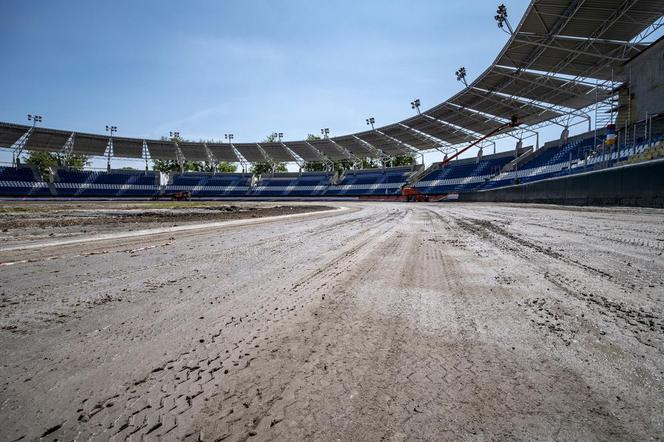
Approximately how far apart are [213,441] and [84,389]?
23.8 inches

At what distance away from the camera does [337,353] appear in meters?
1.40

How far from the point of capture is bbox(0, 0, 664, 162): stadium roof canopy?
1886cm

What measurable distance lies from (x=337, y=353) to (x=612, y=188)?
14.4m

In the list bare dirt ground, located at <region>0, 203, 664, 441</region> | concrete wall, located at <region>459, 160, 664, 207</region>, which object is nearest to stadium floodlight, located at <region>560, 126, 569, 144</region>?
concrete wall, located at <region>459, 160, 664, 207</region>

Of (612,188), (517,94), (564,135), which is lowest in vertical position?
(612,188)

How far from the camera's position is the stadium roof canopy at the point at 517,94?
1886 centimetres

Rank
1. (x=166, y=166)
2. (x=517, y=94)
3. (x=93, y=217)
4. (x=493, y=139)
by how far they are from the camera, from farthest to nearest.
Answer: (x=166, y=166)
(x=493, y=139)
(x=517, y=94)
(x=93, y=217)

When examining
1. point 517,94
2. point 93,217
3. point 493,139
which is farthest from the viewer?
point 493,139

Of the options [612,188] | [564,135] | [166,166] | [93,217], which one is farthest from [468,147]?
[166,166]

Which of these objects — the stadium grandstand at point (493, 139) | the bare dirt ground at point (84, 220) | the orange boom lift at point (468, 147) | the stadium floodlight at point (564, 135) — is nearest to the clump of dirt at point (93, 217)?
the bare dirt ground at point (84, 220)

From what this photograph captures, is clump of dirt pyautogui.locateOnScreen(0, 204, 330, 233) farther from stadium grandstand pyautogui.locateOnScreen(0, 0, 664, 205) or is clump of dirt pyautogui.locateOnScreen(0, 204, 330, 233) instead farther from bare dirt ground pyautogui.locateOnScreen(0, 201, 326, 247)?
stadium grandstand pyautogui.locateOnScreen(0, 0, 664, 205)

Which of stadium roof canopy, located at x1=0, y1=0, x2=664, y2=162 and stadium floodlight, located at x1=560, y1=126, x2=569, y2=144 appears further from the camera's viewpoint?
stadium floodlight, located at x1=560, y1=126, x2=569, y2=144

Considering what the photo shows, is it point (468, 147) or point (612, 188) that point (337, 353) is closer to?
point (612, 188)

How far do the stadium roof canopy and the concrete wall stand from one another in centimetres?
1015
